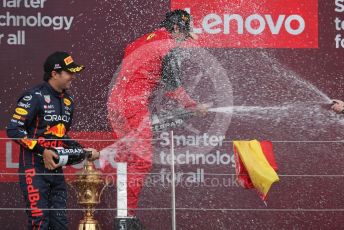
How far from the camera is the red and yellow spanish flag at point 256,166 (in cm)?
778

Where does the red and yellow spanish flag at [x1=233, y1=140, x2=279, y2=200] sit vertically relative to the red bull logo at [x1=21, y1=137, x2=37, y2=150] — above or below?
below

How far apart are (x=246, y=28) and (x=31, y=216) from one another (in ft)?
9.87

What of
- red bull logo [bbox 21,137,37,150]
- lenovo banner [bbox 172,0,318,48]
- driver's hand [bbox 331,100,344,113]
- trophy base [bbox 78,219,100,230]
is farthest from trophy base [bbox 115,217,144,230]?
driver's hand [bbox 331,100,344,113]

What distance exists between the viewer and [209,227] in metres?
9.45

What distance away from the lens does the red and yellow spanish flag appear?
778cm

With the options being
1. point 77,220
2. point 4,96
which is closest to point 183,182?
point 77,220

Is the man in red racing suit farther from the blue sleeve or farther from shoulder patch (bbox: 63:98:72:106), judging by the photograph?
the blue sleeve

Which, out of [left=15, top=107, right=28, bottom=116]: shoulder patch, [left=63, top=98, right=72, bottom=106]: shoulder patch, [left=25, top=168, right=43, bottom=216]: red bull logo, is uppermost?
[left=63, top=98, right=72, bottom=106]: shoulder patch

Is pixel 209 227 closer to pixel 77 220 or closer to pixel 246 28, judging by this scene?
pixel 77 220

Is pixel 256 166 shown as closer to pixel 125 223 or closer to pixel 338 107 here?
pixel 125 223

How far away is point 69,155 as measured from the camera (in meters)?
7.60

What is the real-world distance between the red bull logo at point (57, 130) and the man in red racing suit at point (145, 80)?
1426 millimetres

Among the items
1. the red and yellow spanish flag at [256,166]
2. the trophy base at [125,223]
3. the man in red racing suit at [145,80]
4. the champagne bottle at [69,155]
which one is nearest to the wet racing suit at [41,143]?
the champagne bottle at [69,155]

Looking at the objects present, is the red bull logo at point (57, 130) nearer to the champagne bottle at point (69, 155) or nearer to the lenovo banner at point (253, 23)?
→ the champagne bottle at point (69, 155)
